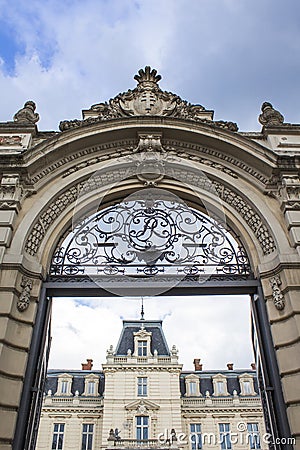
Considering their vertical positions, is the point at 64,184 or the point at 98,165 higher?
the point at 98,165

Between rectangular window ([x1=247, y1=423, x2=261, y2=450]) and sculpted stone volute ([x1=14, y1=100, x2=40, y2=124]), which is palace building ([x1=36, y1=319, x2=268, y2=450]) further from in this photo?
sculpted stone volute ([x1=14, y1=100, x2=40, y2=124])

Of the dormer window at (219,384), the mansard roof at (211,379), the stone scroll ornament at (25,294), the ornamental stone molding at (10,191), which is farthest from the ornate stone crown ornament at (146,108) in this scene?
the mansard roof at (211,379)

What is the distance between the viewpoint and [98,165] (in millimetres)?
9305

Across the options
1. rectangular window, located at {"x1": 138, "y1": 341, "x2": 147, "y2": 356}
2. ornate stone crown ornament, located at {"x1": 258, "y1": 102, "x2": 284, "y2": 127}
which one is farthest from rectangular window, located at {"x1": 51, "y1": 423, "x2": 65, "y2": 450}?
ornate stone crown ornament, located at {"x1": 258, "y1": 102, "x2": 284, "y2": 127}

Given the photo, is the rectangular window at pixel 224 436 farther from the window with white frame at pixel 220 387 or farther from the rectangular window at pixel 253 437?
the window with white frame at pixel 220 387

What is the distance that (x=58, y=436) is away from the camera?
92.2ft

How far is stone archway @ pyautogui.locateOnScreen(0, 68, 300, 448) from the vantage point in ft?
21.7

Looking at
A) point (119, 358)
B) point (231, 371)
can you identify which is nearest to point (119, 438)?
point (119, 358)

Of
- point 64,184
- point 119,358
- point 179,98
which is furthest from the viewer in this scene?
point 119,358

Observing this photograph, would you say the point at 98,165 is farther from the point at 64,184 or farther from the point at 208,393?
the point at 208,393

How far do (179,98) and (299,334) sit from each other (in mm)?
7030

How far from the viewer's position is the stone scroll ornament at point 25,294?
6.75 m

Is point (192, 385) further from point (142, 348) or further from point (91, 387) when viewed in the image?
point (91, 387)

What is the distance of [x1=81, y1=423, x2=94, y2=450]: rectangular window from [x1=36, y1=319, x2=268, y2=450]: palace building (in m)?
0.07
